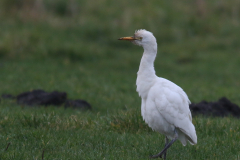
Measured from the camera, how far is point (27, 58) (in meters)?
16.4

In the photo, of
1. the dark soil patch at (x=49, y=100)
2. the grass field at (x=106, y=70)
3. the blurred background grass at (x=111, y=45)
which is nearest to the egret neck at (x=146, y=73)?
the grass field at (x=106, y=70)

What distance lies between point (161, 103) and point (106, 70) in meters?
10.6

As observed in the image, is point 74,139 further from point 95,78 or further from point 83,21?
point 83,21

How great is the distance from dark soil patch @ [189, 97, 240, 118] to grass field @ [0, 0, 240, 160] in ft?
2.75

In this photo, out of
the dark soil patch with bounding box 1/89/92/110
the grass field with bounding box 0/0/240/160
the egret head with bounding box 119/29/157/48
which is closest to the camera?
the egret head with bounding box 119/29/157/48

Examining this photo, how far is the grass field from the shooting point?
634cm

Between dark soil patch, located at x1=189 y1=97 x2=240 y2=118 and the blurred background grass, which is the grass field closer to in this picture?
the blurred background grass

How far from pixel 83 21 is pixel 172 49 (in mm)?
4895

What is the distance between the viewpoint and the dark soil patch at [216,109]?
31.0 ft

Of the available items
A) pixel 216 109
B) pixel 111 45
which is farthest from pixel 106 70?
pixel 216 109

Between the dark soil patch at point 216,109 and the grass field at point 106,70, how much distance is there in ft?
2.75

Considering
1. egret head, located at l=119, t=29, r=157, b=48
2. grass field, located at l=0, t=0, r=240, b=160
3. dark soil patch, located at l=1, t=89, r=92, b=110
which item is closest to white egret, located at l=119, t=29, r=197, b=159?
egret head, located at l=119, t=29, r=157, b=48

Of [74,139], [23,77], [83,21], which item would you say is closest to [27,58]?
[23,77]

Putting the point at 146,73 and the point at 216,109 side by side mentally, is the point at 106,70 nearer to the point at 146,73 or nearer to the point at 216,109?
the point at 216,109
